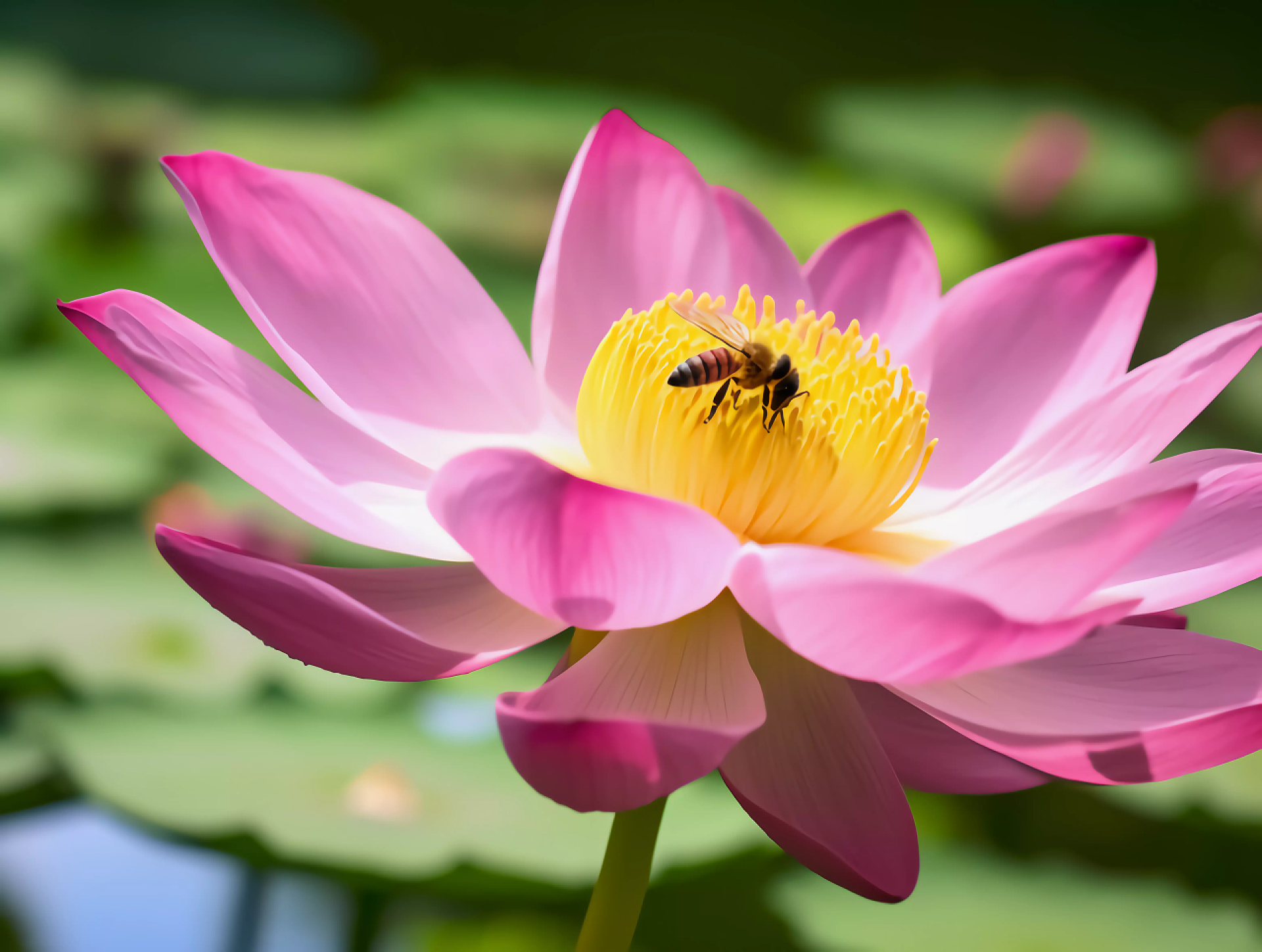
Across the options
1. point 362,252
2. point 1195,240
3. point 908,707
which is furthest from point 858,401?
point 1195,240

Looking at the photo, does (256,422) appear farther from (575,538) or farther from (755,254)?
(755,254)

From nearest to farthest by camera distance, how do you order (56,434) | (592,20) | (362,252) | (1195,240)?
(362,252) < (56,434) < (1195,240) < (592,20)

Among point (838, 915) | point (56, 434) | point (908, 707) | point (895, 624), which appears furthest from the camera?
point (56, 434)

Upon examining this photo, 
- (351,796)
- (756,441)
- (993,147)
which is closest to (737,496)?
(756,441)

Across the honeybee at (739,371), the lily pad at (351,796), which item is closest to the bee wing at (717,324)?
the honeybee at (739,371)

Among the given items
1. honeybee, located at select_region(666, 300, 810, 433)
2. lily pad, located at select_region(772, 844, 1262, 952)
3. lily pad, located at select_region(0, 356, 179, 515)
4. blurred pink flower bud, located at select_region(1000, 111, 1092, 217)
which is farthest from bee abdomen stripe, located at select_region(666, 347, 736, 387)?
blurred pink flower bud, located at select_region(1000, 111, 1092, 217)

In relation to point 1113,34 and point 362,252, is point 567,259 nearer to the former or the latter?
point 362,252

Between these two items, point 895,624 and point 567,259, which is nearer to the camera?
point 895,624
